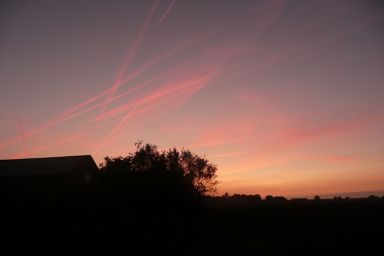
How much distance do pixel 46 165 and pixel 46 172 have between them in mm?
3100

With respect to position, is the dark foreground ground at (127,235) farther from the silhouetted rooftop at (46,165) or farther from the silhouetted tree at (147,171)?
the silhouetted rooftop at (46,165)

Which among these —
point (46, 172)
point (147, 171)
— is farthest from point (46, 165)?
point (147, 171)

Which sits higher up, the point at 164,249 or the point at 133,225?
the point at 133,225

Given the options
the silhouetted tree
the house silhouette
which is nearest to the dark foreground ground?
the silhouetted tree

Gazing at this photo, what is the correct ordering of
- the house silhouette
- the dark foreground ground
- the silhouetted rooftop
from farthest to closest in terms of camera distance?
the silhouetted rooftop
the house silhouette
the dark foreground ground

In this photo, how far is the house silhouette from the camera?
4731 cm

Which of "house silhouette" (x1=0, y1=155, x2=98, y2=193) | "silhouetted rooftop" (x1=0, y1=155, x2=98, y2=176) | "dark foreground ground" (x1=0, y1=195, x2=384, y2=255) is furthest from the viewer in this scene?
"silhouetted rooftop" (x1=0, y1=155, x2=98, y2=176)

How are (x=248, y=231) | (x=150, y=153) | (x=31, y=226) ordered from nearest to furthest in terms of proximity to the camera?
(x=31, y=226) < (x=248, y=231) < (x=150, y=153)

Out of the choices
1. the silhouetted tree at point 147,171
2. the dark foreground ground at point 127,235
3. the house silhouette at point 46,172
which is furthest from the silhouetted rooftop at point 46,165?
the dark foreground ground at point 127,235

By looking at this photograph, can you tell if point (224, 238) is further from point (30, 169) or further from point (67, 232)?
point (30, 169)

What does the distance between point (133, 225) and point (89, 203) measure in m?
3.96

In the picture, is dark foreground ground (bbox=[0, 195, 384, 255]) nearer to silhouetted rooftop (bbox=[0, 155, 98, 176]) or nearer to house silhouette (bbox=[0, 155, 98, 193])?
house silhouette (bbox=[0, 155, 98, 193])

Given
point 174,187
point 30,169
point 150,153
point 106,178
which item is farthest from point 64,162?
point 174,187

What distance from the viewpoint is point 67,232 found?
70.0 ft
